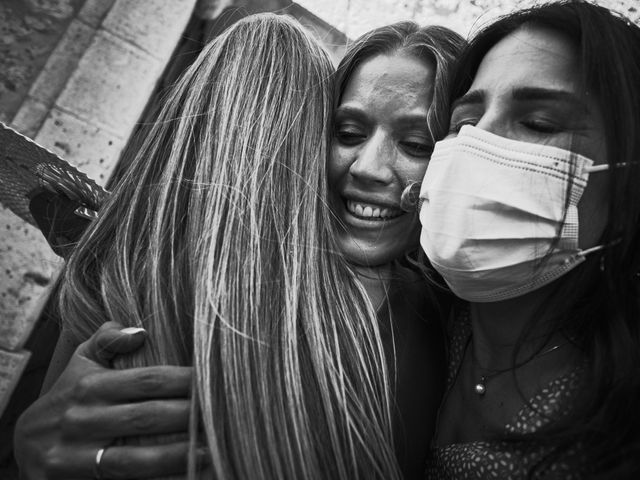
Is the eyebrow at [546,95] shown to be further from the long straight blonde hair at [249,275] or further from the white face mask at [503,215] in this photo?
the long straight blonde hair at [249,275]

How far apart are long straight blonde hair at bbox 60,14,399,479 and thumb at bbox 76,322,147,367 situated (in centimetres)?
4

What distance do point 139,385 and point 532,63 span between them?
1348 mm

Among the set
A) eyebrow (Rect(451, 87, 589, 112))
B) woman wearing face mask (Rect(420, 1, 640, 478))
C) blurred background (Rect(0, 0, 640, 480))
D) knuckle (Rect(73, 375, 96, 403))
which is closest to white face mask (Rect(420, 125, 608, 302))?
woman wearing face mask (Rect(420, 1, 640, 478))

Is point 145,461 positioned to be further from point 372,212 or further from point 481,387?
point 372,212

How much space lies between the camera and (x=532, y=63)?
59.4 inches

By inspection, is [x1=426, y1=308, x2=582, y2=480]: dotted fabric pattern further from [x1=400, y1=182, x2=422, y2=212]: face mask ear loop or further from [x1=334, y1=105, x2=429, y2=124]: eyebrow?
[x1=334, y1=105, x2=429, y2=124]: eyebrow

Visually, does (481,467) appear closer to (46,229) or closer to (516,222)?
(516,222)

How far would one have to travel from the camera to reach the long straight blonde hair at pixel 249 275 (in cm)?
137

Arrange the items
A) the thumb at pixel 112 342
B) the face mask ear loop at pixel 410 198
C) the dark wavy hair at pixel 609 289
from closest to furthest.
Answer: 1. the dark wavy hair at pixel 609 289
2. the thumb at pixel 112 342
3. the face mask ear loop at pixel 410 198

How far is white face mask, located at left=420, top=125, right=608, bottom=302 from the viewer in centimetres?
139

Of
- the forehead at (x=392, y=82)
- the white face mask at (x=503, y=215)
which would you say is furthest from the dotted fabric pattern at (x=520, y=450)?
the forehead at (x=392, y=82)

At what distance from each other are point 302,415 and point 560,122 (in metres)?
1.02

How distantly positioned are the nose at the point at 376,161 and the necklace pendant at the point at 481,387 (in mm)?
709

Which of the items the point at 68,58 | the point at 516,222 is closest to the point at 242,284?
the point at 516,222
